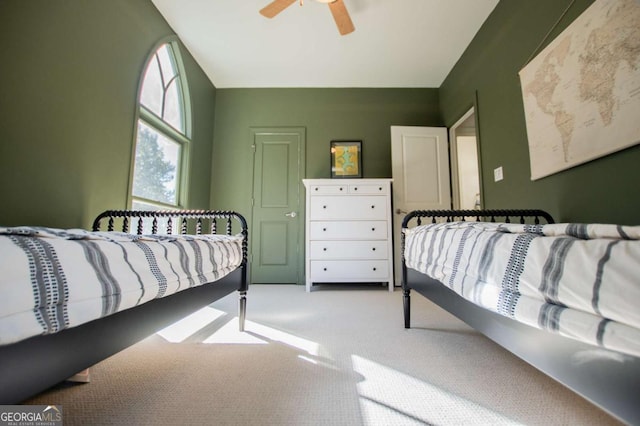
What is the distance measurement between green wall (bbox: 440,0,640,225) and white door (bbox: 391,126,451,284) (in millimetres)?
449

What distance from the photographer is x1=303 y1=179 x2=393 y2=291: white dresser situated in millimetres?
3020

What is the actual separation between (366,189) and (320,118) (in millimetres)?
1315

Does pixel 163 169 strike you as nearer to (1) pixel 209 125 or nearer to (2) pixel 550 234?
(1) pixel 209 125

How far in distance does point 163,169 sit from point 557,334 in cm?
309

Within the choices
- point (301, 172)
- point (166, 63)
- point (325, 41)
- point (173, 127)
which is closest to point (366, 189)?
point (301, 172)

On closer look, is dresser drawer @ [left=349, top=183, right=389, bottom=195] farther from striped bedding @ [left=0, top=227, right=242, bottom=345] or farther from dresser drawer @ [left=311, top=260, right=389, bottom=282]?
striped bedding @ [left=0, top=227, right=242, bottom=345]

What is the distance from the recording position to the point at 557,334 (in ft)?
1.90

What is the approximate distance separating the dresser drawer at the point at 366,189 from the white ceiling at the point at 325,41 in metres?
1.48

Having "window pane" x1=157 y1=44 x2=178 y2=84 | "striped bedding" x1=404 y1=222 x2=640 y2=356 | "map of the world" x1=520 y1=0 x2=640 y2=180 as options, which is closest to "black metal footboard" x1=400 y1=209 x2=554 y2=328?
"map of the world" x1=520 y1=0 x2=640 y2=180

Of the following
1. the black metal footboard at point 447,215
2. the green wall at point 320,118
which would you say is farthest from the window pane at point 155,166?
the black metal footboard at point 447,215

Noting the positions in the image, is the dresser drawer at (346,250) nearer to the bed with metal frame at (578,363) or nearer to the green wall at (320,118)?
the green wall at (320,118)

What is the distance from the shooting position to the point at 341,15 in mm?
2168

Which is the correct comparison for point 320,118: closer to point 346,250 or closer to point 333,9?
point 333,9

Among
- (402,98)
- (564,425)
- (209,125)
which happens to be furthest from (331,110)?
(564,425)
